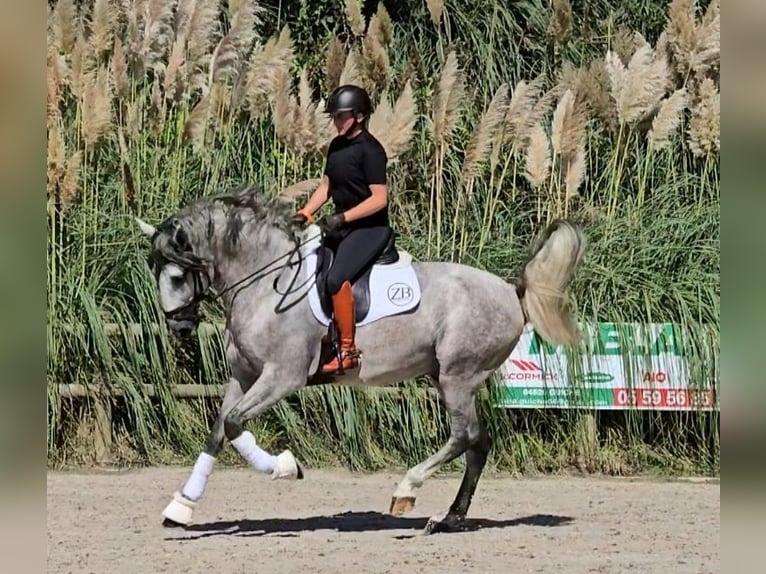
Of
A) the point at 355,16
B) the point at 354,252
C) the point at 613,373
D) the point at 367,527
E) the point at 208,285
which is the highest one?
the point at 355,16

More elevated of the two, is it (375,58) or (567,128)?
(375,58)

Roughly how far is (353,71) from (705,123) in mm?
2382

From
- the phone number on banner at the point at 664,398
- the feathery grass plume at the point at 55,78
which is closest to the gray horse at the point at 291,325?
the phone number on banner at the point at 664,398

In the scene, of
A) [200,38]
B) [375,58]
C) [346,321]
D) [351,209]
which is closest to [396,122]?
[375,58]

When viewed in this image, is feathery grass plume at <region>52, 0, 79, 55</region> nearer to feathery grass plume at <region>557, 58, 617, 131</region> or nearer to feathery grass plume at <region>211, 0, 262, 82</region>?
feathery grass plume at <region>211, 0, 262, 82</region>

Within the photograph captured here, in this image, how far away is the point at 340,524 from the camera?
279 inches

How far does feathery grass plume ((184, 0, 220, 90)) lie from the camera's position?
9039 millimetres

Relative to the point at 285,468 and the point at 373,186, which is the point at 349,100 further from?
the point at 285,468

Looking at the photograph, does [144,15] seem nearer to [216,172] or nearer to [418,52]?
[216,172]

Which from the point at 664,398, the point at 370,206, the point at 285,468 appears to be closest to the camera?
the point at 285,468

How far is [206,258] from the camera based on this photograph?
6.79 meters

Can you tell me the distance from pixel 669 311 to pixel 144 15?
4086 millimetres
